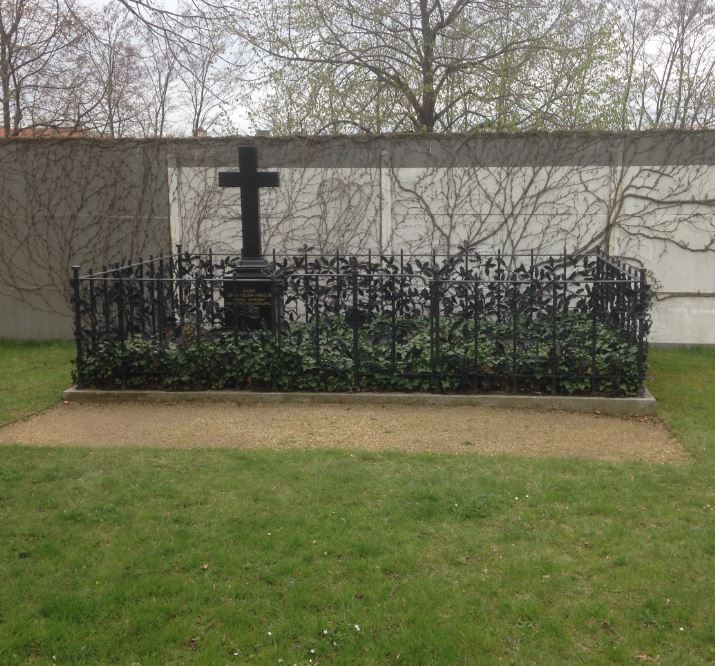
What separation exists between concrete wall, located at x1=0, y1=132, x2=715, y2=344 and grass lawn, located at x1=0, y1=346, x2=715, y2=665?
4.99m

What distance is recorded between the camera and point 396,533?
168 inches

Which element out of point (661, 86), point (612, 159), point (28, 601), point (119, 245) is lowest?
point (28, 601)

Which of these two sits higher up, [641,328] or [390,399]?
[641,328]

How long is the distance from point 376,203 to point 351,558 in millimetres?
7018

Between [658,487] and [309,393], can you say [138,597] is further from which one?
[309,393]

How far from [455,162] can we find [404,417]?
15.3ft

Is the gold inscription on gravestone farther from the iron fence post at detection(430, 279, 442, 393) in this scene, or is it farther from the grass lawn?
the grass lawn

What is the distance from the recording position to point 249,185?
841 cm

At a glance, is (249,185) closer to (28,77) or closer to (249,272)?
(249,272)

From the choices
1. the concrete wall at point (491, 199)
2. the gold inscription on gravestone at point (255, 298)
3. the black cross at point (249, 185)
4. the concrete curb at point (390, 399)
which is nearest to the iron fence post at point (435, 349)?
the concrete curb at point (390, 399)

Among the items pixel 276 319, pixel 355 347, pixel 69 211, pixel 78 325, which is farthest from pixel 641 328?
pixel 69 211

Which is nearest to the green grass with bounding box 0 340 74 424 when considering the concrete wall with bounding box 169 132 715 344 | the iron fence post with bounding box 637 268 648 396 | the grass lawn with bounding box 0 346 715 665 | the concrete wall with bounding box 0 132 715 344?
the concrete wall with bounding box 0 132 715 344

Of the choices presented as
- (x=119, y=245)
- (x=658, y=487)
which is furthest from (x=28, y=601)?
(x=119, y=245)

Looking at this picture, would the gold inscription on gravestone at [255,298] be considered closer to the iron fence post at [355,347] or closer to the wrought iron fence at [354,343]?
the wrought iron fence at [354,343]
